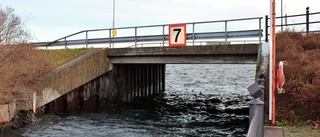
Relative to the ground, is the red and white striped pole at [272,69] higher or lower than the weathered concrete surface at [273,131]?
higher

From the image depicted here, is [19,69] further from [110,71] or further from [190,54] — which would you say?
[190,54]

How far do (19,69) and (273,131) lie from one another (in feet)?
37.8

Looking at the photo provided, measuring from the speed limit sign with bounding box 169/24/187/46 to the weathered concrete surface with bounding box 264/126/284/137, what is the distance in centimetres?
1106

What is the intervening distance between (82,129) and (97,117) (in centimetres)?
268

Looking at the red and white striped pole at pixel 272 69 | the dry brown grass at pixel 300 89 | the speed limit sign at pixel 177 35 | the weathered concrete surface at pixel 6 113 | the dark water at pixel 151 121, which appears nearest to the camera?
the red and white striped pole at pixel 272 69

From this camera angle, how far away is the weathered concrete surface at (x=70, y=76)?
1527 cm

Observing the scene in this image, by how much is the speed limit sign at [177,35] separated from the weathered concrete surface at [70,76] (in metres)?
4.40

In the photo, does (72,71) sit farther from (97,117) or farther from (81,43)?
(81,43)

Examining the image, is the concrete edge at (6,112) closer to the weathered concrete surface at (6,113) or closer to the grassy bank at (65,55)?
the weathered concrete surface at (6,113)

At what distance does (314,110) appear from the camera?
25.4ft

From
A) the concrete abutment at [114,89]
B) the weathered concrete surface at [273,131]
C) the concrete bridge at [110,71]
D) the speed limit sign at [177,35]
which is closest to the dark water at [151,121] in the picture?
the concrete abutment at [114,89]


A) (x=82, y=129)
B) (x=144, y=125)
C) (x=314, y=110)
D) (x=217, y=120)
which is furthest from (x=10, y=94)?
(x=314, y=110)

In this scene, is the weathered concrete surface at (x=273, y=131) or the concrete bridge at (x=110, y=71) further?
the concrete bridge at (x=110, y=71)

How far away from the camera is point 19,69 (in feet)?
47.4
